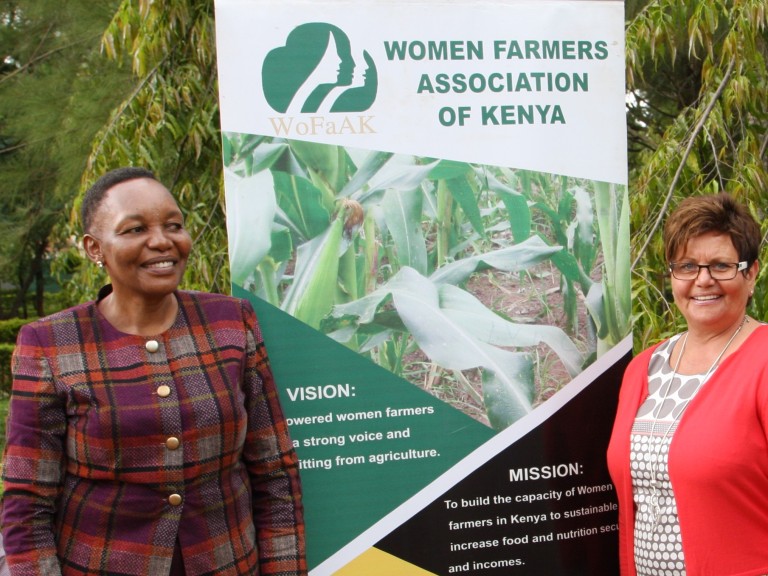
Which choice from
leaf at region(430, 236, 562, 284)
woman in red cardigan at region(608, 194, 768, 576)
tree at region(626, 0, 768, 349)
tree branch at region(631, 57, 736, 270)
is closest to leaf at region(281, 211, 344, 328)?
leaf at region(430, 236, 562, 284)

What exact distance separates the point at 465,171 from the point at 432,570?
3.31 feet

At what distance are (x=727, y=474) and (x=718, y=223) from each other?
0.57 metres

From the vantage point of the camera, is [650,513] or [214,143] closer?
[650,513]

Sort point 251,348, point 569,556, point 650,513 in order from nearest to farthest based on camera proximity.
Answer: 1. point 251,348
2. point 650,513
3. point 569,556

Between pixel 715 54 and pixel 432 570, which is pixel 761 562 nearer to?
pixel 432 570

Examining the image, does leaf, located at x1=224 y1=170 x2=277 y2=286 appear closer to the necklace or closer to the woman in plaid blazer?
the woman in plaid blazer

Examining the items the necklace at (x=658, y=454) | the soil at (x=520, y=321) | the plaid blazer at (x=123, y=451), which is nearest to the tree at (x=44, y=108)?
the soil at (x=520, y=321)

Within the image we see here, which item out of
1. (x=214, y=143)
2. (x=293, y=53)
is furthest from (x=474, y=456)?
(x=214, y=143)

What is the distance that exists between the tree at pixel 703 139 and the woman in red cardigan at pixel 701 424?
119 centimetres

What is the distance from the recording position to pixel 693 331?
7.07 feet

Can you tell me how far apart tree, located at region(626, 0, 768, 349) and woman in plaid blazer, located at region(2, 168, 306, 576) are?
6.44 ft

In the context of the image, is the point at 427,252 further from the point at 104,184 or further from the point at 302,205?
the point at 104,184

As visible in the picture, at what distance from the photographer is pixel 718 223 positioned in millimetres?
2100

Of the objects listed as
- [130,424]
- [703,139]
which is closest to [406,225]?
[130,424]
